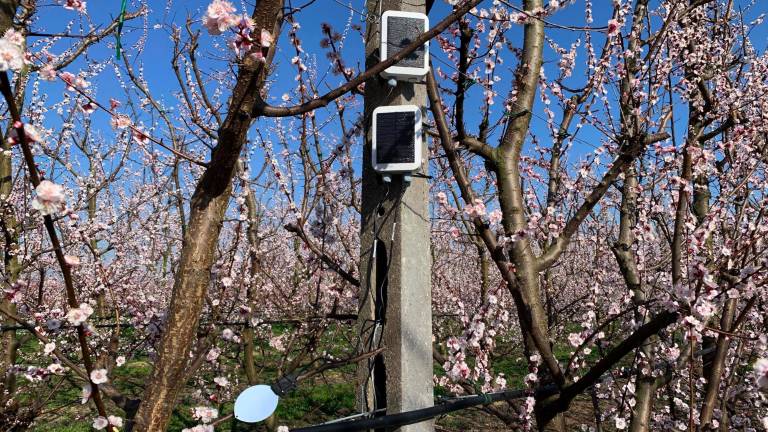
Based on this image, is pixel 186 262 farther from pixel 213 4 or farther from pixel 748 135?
pixel 748 135

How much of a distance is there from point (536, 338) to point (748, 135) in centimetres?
320

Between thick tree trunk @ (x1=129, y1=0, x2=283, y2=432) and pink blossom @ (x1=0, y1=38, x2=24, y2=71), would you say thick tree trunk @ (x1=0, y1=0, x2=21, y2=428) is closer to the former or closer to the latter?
thick tree trunk @ (x1=129, y1=0, x2=283, y2=432)

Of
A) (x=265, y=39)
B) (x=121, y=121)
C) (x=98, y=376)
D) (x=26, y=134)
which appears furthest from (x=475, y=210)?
(x=26, y=134)

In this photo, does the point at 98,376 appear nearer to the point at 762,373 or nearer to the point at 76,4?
the point at 762,373

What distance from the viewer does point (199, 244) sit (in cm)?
138

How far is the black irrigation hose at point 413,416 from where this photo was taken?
56.5 inches

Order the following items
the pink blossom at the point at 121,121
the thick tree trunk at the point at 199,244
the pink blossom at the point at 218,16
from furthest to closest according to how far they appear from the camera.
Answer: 1. the pink blossom at the point at 121,121
2. the pink blossom at the point at 218,16
3. the thick tree trunk at the point at 199,244

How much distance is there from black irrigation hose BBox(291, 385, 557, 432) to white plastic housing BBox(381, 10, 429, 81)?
1.39m

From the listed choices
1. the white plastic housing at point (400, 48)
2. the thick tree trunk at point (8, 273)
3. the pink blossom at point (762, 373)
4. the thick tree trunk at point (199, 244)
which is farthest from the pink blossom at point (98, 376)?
the thick tree trunk at point (8, 273)

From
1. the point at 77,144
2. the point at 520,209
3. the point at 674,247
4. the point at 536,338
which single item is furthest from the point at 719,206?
the point at 77,144

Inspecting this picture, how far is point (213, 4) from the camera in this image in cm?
160

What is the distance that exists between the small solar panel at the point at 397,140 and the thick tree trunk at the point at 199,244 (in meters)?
0.84

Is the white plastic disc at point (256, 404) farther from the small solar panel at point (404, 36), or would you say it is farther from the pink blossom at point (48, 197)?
the small solar panel at point (404, 36)

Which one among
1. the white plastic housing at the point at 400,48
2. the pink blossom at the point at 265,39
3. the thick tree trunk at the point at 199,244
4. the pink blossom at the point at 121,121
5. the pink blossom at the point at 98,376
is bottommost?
the pink blossom at the point at 98,376
